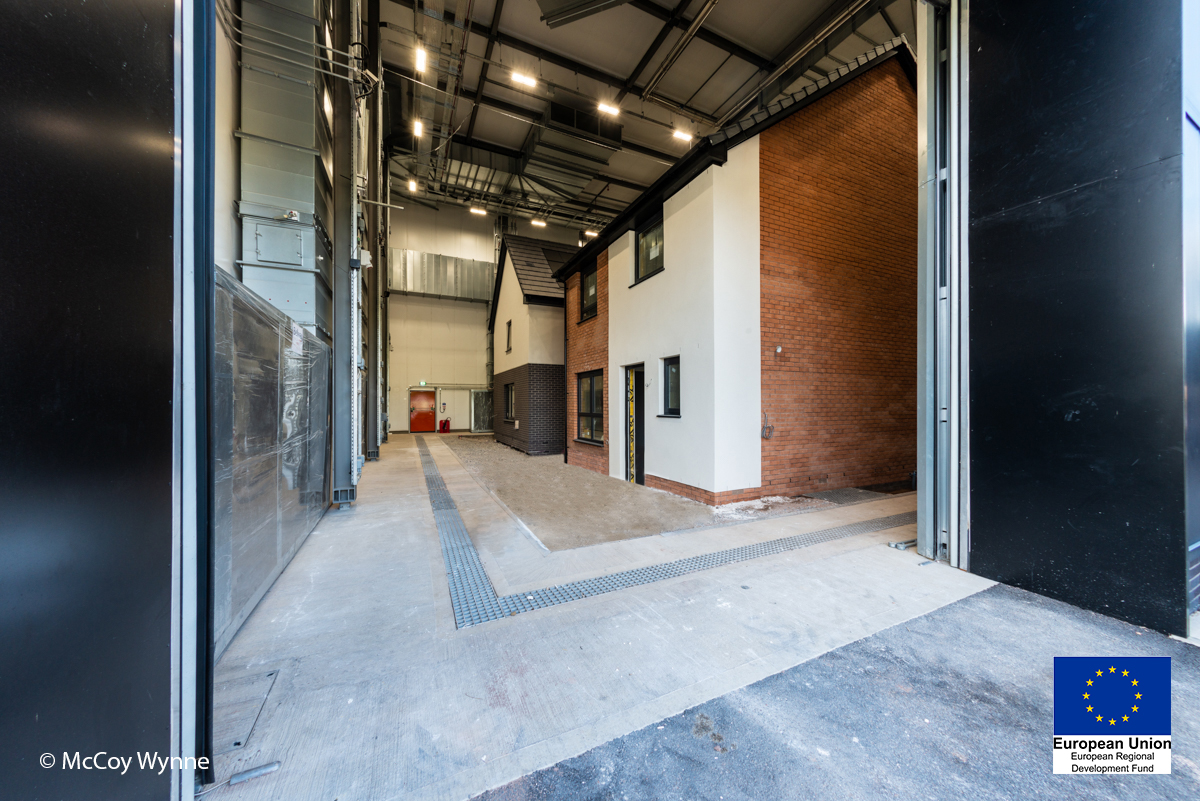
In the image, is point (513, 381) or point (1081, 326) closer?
point (1081, 326)

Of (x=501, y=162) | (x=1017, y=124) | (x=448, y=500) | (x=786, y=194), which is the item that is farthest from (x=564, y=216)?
(x=1017, y=124)

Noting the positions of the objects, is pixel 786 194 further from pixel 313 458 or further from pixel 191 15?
pixel 313 458

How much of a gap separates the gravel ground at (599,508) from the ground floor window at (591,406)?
3.74 ft

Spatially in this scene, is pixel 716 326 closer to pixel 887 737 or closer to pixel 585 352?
pixel 585 352

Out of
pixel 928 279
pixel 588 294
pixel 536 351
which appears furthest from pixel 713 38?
pixel 928 279

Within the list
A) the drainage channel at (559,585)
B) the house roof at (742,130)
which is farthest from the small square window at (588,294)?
the drainage channel at (559,585)

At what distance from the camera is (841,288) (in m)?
6.97

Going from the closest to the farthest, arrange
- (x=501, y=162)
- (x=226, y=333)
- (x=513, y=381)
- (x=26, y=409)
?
(x=26, y=409), (x=226, y=333), (x=513, y=381), (x=501, y=162)

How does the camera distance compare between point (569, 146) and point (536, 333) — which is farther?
point (569, 146)

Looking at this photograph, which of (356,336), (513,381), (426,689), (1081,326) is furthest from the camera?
(513,381)

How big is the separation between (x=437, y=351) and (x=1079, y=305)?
848 inches

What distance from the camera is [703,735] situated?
1.83 meters

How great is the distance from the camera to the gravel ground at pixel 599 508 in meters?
4.82

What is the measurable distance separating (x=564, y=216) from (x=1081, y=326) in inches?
743
